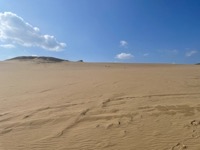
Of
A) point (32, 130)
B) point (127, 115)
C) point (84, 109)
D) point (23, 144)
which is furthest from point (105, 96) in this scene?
point (23, 144)

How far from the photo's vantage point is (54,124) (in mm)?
5312

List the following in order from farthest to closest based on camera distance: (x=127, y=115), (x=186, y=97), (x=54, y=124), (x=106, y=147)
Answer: (x=186, y=97), (x=127, y=115), (x=54, y=124), (x=106, y=147)

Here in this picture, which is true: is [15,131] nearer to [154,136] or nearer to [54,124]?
[54,124]

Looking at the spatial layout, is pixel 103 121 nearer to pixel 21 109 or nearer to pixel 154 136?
pixel 154 136

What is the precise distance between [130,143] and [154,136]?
0.61 meters

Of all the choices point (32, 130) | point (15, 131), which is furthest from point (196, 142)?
point (15, 131)

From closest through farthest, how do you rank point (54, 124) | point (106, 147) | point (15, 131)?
point (106, 147)
point (15, 131)
point (54, 124)

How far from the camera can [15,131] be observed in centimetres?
495

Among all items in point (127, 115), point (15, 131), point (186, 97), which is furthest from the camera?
point (186, 97)

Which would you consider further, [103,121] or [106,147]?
[103,121]

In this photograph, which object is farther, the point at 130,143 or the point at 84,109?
the point at 84,109

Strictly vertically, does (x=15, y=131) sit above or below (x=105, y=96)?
below

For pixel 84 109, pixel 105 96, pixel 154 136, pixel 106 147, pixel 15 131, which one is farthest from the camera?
pixel 105 96

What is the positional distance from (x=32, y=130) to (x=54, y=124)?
22.8 inches
